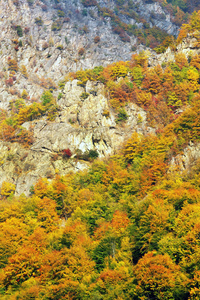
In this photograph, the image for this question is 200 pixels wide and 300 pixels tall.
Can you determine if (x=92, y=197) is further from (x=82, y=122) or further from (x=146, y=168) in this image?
(x=82, y=122)

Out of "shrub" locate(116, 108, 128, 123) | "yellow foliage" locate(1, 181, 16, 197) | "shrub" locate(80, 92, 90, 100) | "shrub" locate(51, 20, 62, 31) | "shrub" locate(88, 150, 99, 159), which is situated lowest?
"yellow foliage" locate(1, 181, 16, 197)

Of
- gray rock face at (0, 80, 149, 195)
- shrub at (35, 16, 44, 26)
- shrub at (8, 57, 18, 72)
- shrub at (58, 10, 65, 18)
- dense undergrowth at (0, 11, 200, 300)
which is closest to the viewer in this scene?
dense undergrowth at (0, 11, 200, 300)

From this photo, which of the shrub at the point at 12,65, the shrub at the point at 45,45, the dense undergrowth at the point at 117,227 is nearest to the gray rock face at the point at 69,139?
the dense undergrowth at the point at 117,227

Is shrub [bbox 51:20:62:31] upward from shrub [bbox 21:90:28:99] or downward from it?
upward

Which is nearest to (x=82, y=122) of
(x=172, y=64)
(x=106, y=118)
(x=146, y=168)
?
(x=106, y=118)

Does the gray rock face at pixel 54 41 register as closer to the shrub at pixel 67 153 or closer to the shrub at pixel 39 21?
the shrub at pixel 39 21

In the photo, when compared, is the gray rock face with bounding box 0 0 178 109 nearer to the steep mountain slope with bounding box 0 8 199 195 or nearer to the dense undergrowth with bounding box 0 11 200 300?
the steep mountain slope with bounding box 0 8 199 195

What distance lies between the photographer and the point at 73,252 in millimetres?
32188

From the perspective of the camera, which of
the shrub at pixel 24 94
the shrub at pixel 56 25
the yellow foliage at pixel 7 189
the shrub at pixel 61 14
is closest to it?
the yellow foliage at pixel 7 189

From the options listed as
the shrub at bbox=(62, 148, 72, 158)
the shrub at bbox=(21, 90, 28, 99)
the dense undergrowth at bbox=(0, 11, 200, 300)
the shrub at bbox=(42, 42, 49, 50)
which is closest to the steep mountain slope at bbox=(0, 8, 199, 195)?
the shrub at bbox=(62, 148, 72, 158)

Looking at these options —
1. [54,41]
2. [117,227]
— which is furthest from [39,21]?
[117,227]

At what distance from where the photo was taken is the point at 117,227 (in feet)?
117

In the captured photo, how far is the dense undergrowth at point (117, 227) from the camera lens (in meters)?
25.7

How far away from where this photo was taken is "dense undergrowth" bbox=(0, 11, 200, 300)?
25.7 meters
